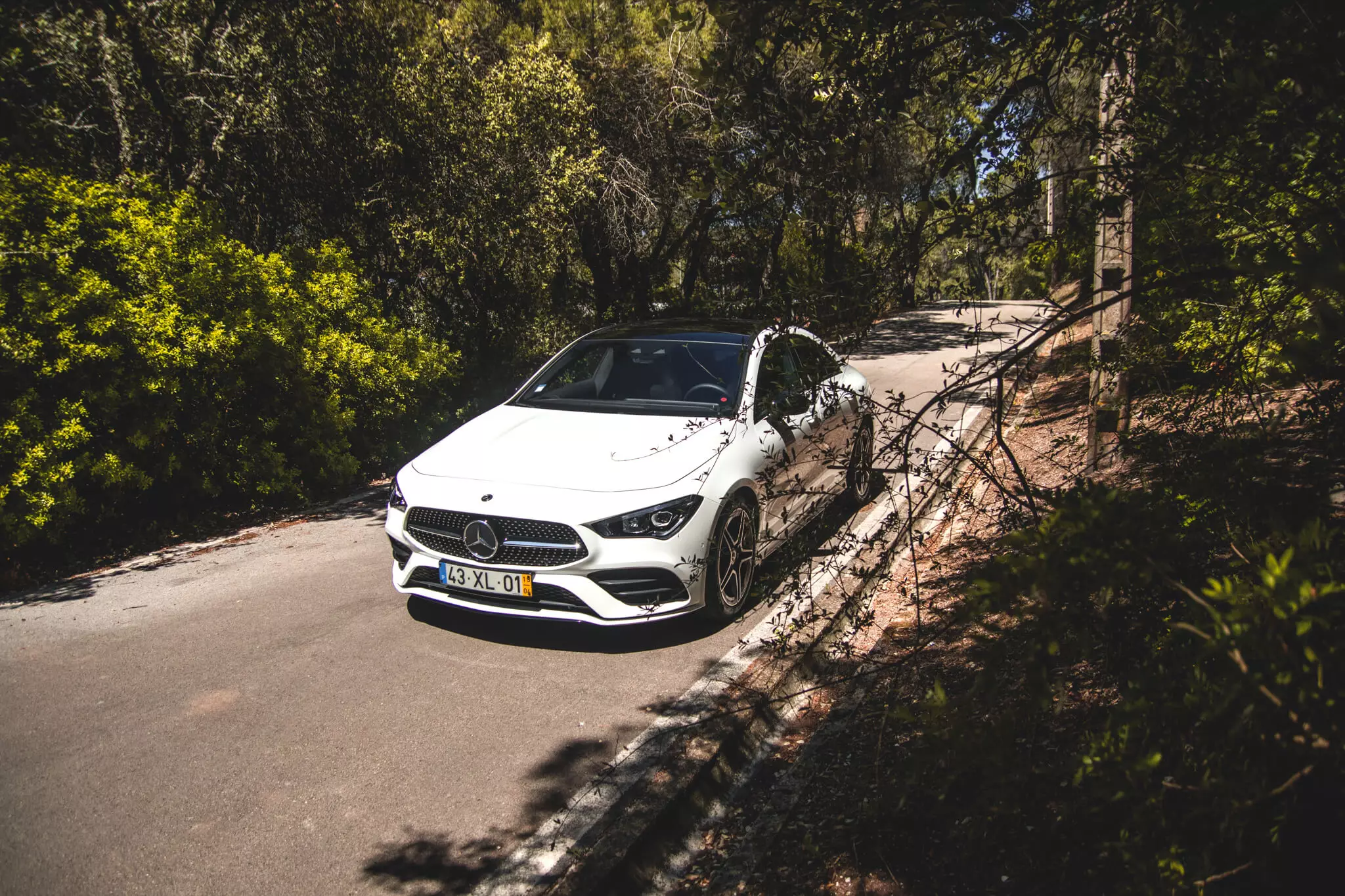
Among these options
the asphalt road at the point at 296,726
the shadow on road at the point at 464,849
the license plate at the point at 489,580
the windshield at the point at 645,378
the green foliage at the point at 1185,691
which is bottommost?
the shadow on road at the point at 464,849

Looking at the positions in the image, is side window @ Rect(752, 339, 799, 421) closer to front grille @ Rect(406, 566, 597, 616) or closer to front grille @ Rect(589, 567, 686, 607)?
front grille @ Rect(589, 567, 686, 607)

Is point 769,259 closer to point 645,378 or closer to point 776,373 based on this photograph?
point 776,373

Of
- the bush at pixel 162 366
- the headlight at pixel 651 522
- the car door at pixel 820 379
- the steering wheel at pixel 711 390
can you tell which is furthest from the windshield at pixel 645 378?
the bush at pixel 162 366

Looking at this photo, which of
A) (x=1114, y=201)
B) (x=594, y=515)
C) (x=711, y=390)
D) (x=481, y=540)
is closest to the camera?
(x=1114, y=201)

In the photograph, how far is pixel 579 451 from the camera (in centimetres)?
540

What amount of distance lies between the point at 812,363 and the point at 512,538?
2.32m

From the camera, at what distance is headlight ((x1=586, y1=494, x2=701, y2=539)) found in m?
4.84

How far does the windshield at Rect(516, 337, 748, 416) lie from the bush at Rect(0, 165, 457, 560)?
324 centimetres

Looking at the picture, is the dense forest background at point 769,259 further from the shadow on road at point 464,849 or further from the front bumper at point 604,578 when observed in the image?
the shadow on road at point 464,849

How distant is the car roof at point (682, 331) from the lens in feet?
21.7

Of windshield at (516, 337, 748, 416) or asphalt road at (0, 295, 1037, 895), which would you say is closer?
asphalt road at (0, 295, 1037, 895)

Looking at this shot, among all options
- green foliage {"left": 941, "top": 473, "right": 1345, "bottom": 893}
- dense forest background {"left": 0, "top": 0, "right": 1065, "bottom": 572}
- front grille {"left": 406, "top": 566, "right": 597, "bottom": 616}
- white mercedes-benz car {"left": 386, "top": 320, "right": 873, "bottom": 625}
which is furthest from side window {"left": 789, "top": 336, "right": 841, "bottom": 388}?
front grille {"left": 406, "top": 566, "right": 597, "bottom": 616}

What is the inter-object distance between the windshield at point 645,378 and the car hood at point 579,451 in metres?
0.18

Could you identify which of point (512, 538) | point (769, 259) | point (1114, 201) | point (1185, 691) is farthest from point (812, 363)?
point (512, 538)
